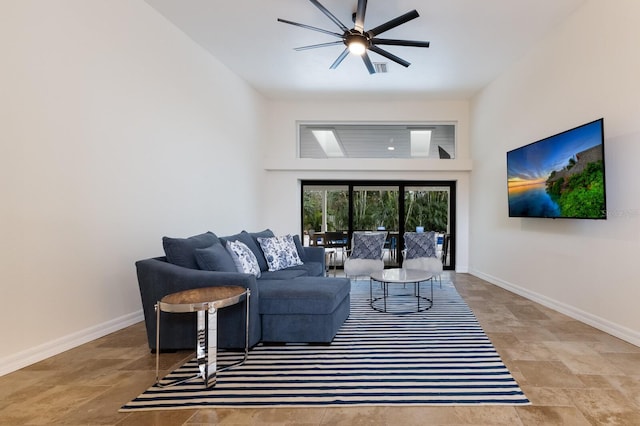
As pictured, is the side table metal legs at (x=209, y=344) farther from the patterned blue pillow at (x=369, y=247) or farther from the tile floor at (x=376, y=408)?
the patterned blue pillow at (x=369, y=247)

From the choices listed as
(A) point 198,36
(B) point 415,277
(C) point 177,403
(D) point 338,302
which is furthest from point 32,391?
(A) point 198,36

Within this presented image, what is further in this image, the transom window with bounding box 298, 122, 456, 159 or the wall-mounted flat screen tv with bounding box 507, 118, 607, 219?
the transom window with bounding box 298, 122, 456, 159

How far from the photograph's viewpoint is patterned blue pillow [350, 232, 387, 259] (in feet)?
17.4

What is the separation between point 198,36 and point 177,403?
4.14 m

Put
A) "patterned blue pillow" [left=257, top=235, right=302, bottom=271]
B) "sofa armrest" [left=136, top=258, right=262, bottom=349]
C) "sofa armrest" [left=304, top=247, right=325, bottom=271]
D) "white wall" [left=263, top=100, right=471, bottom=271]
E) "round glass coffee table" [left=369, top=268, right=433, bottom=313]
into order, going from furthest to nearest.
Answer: "white wall" [left=263, top=100, right=471, bottom=271] → "sofa armrest" [left=304, top=247, right=325, bottom=271] → "patterned blue pillow" [left=257, top=235, right=302, bottom=271] → "round glass coffee table" [left=369, top=268, right=433, bottom=313] → "sofa armrest" [left=136, top=258, right=262, bottom=349]

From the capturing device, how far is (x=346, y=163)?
665cm

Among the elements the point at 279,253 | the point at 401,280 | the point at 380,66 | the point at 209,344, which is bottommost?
the point at 209,344

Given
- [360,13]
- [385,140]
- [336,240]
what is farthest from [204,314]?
[385,140]

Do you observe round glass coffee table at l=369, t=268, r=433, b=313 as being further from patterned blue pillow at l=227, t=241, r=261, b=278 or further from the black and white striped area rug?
patterned blue pillow at l=227, t=241, r=261, b=278

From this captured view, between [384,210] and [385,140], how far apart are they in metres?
1.42

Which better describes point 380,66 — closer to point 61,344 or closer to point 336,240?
point 336,240

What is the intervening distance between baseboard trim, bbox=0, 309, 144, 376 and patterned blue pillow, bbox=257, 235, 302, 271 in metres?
1.55

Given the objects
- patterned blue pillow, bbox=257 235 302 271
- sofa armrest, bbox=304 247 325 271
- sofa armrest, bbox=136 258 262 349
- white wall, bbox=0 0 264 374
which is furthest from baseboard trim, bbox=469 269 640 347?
white wall, bbox=0 0 264 374

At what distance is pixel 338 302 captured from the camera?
3.07 metres
